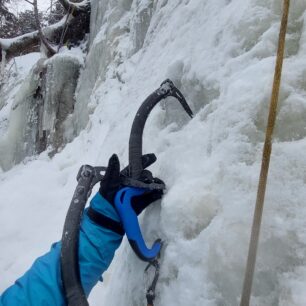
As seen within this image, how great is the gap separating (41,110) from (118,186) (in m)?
5.96

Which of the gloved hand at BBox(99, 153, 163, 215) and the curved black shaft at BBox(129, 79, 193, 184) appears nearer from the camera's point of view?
the gloved hand at BBox(99, 153, 163, 215)

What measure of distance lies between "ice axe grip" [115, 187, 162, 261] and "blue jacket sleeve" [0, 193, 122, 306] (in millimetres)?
55

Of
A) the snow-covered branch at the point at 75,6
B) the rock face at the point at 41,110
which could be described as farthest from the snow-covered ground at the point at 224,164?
the snow-covered branch at the point at 75,6

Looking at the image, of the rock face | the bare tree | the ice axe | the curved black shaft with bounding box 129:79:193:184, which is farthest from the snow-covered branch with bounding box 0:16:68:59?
the ice axe

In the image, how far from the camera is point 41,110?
24.4 ft

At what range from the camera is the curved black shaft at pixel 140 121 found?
195 cm

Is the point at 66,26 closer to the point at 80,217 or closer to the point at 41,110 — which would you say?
the point at 41,110

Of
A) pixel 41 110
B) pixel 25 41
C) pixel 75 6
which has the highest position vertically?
pixel 75 6

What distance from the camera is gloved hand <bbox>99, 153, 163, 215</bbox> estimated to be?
71.1 inches

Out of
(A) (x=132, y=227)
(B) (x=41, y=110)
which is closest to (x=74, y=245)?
(A) (x=132, y=227)

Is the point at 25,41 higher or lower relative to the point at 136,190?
higher

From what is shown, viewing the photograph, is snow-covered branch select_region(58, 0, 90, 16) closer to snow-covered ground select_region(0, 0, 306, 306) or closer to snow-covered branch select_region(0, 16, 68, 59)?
snow-covered branch select_region(0, 16, 68, 59)

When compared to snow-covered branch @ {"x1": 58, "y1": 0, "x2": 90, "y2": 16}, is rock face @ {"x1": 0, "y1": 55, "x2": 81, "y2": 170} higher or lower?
lower

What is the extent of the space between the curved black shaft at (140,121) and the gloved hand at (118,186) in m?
0.04
